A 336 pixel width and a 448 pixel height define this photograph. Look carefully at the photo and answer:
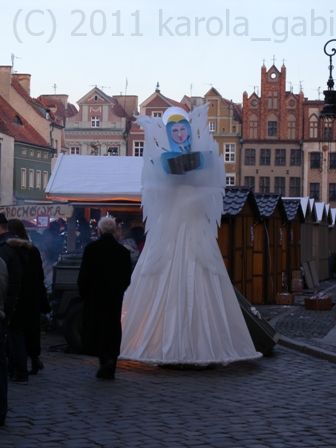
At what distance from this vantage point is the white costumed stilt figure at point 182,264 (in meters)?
11.1

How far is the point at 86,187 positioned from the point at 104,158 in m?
1.46

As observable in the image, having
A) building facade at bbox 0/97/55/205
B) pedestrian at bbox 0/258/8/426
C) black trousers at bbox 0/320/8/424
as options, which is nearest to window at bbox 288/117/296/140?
building facade at bbox 0/97/55/205

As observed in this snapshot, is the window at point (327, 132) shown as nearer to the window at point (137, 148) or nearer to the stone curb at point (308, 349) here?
the window at point (137, 148)

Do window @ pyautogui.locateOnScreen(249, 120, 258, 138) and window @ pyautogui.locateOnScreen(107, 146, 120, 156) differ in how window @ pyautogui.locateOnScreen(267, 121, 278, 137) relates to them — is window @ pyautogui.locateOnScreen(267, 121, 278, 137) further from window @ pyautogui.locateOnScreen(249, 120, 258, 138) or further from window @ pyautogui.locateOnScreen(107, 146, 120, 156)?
window @ pyautogui.locateOnScreen(107, 146, 120, 156)

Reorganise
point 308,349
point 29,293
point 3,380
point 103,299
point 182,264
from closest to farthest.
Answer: point 3,380 → point 103,299 → point 29,293 → point 182,264 → point 308,349

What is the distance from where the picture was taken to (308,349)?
13.2m

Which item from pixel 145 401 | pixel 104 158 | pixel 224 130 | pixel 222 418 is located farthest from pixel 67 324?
pixel 224 130

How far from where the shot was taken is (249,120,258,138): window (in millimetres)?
76000

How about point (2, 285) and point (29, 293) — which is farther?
point (29, 293)

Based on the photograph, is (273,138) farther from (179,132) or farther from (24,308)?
(24,308)

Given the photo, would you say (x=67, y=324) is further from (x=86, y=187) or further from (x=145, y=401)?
(x=86, y=187)

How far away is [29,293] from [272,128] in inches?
2637

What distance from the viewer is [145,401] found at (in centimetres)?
892

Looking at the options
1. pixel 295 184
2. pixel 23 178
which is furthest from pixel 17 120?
pixel 295 184
